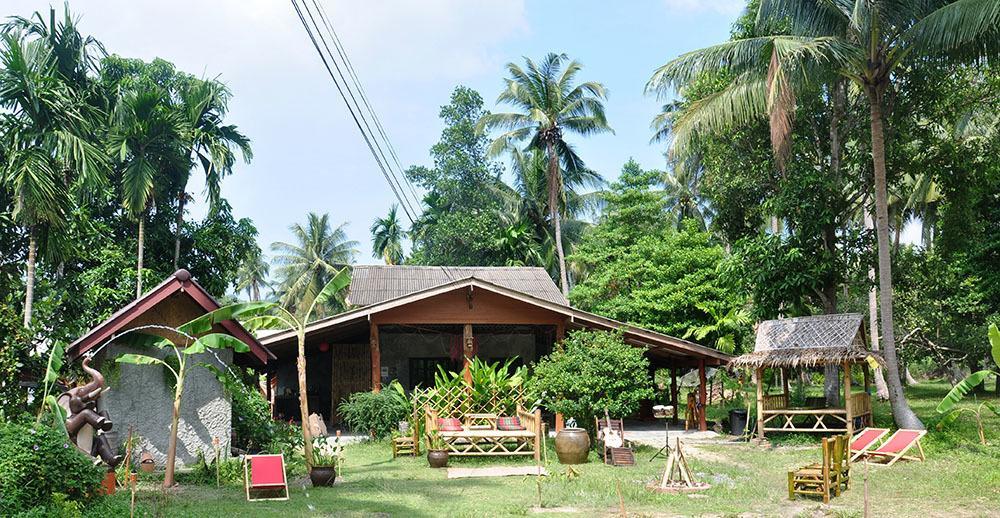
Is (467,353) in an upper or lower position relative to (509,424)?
upper

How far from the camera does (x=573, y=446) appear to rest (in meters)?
15.0

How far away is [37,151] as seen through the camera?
52.8ft

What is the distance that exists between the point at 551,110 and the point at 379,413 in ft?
66.7

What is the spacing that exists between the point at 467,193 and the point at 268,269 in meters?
26.6

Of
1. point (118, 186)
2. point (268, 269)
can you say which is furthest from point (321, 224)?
point (118, 186)

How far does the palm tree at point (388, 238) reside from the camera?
47.8 m

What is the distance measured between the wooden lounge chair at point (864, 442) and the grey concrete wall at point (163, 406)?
11.5m

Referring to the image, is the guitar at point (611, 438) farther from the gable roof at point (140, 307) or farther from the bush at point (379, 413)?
the gable roof at point (140, 307)

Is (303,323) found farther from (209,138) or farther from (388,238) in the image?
(388,238)

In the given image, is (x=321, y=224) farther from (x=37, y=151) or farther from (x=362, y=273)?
(x=37, y=151)

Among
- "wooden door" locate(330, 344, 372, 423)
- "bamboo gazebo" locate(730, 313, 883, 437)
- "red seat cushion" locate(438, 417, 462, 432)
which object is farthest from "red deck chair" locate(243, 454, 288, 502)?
"wooden door" locate(330, 344, 372, 423)

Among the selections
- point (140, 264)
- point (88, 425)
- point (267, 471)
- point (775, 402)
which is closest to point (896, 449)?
point (775, 402)

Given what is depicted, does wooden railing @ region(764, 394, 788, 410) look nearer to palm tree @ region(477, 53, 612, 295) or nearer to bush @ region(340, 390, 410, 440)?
bush @ region(340, 390, 410, 440)

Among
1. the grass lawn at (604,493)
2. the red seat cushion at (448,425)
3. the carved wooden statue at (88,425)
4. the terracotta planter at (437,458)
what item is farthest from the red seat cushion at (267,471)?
the red seat cushion at (448,425)
